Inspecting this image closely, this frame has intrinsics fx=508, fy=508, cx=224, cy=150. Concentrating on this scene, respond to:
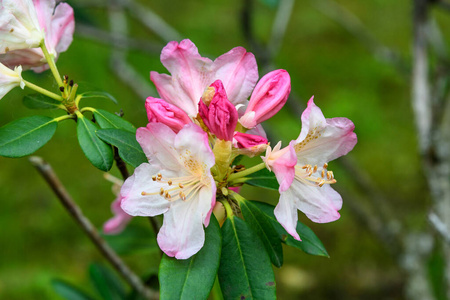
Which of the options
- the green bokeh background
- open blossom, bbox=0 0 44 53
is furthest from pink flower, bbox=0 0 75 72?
the green bokeh background

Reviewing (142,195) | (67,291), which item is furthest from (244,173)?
(67,291)

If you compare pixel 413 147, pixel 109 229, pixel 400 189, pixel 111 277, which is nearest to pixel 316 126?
pixel 109 229

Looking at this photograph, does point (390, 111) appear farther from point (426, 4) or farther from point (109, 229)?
point (109, 229)

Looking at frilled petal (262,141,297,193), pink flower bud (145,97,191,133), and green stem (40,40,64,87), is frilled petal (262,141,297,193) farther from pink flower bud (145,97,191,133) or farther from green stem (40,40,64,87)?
green stem (40,40,64,87)

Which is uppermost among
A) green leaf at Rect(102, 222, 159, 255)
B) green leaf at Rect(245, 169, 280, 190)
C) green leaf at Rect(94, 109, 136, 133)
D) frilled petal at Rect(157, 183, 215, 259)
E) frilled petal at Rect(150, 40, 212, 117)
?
frilled petal at Rect(150, 40, 212, 117)

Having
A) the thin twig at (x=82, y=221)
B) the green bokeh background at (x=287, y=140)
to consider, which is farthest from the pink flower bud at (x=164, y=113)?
the green bokeh background at (x=287, y=140)

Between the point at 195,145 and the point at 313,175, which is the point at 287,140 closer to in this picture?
the point at 313,175
